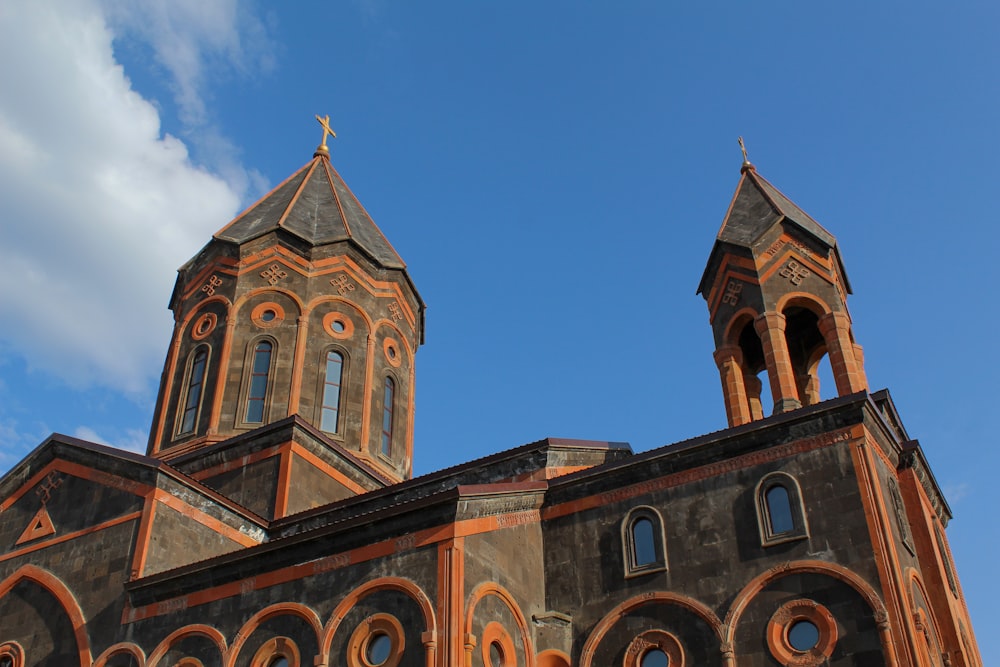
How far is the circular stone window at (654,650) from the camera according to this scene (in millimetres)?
12469

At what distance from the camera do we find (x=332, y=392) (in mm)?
20344

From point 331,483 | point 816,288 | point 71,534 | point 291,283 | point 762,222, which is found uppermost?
point 291,283

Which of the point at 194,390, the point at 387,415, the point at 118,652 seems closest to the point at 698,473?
the point at 118,652

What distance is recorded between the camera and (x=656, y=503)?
13586 millimetres

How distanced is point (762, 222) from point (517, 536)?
758cm

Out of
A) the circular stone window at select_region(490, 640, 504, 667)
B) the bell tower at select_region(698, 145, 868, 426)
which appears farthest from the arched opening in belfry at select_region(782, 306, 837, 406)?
the circular stone window at select_region(490, 640, 504, 667)

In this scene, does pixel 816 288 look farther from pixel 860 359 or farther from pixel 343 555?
pixel 343 555

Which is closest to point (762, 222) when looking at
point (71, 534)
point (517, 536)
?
point (517, 536)

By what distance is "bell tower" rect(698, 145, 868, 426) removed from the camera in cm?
1546

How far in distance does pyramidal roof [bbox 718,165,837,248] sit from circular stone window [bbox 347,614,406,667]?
906cm

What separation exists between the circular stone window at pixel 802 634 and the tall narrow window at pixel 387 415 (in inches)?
421

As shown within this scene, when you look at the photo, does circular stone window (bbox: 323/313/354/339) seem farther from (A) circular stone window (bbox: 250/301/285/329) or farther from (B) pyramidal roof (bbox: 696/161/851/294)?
(B) pyramidal roof (bbox: 696/161/851/294)

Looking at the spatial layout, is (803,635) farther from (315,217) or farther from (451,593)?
(315,217)

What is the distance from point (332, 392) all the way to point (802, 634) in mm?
11516
